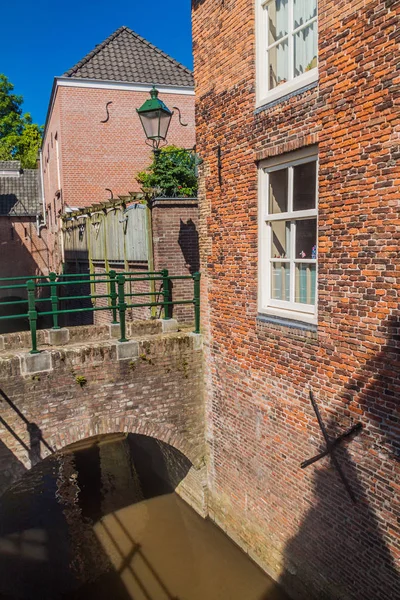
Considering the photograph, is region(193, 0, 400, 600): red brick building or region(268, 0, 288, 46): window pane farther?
region(268, 0, 288, 46): window pane

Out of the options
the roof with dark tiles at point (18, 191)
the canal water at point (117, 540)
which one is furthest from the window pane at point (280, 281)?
the roof with dark tiles at point (18, 191)

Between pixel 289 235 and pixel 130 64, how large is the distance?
14.8 metres

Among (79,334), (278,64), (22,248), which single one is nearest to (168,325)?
(79,334)

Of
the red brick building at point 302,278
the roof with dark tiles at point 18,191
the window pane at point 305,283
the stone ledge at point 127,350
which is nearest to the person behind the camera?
the red brick building at point 302,278

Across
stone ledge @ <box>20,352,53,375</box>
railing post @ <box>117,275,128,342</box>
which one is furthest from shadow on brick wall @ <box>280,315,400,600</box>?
stone ledge @ <box>20,352,53,375</box>

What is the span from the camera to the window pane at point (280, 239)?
596 centimetres

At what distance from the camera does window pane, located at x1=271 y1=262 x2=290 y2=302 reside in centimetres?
604

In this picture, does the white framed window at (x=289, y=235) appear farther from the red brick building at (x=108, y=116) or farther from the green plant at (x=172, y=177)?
the red brick building at (x=108, y=116)

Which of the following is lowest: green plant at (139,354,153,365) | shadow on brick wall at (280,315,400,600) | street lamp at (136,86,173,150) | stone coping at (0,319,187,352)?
shadow on brick wall at (280,315,400,600)

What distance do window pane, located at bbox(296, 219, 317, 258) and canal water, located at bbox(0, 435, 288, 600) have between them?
4.71 metres

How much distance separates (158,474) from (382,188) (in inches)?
311

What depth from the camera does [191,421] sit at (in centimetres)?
786

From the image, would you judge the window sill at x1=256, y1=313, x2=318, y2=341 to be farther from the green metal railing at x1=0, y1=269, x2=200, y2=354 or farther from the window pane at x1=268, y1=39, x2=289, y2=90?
the window pane at x1=268, y1=39, x2=289, y2=90

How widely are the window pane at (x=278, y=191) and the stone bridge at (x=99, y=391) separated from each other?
2656 millimetres
